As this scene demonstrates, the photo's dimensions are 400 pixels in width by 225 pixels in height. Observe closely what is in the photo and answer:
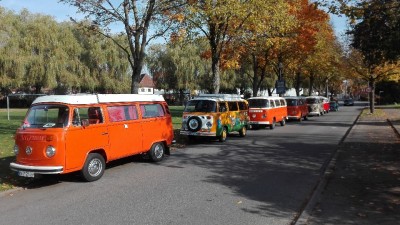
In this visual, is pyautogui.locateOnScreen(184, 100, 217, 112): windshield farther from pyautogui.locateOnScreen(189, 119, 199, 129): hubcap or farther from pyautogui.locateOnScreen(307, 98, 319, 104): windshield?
pyautogui.locateOnScreen(307, 98, 319, 104): windshield

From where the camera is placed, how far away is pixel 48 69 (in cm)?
4444

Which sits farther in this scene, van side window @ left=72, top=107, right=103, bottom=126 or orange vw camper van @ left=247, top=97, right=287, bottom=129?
orange vw camper van @ left=247, top=97, right=287, bottom=129

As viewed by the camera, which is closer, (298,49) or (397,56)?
(397,56)

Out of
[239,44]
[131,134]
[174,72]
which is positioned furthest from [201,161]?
[174,72]

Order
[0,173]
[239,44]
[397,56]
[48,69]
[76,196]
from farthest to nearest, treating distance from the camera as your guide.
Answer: [48,69], [239,44], [397,56], [0,173], [76,196]

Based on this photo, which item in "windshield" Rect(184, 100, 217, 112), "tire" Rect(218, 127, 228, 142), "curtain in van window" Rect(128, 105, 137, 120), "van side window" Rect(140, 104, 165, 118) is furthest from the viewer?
"tire" Rect(218, 127, 228, 142)

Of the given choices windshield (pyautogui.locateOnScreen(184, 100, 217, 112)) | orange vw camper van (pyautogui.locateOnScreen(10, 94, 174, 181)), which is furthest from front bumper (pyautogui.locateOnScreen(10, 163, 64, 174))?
windshield (pyautogui.locateOnScreen(184, 100, 217, 112))

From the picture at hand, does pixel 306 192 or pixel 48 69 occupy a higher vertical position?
pixel 48 69

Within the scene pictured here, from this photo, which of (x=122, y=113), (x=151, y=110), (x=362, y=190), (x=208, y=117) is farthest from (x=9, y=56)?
(x=362, y=190)

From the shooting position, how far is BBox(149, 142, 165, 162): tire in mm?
12125

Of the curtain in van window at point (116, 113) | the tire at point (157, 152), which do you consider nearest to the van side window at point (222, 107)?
the tire at point (157, 152)

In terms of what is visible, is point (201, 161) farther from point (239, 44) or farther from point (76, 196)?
point (239, 44)

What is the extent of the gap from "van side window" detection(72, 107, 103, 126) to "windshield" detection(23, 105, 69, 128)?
221mm

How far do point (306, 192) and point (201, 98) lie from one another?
9.32 m
